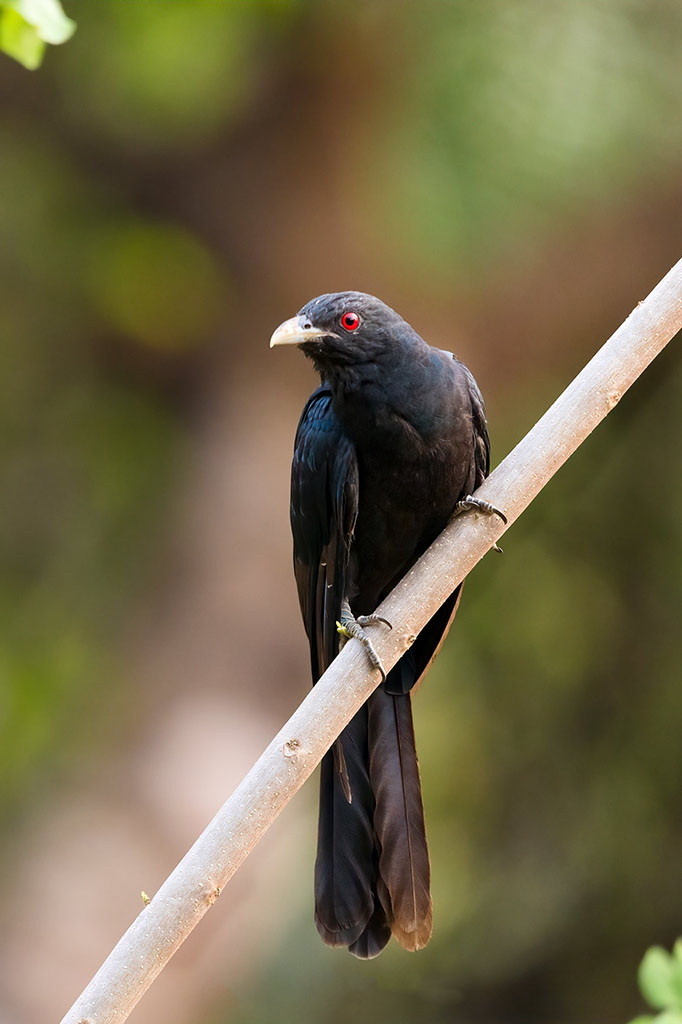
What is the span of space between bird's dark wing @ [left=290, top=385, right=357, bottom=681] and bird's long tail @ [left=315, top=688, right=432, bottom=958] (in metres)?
0.29

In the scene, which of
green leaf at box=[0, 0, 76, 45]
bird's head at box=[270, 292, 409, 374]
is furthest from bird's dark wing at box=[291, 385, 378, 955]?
green leaf at box=[0, 0, 76, 45]

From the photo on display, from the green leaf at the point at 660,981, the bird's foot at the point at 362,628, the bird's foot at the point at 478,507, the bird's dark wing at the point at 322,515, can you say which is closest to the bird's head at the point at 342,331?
the bird's dark wing at the point at 322,515

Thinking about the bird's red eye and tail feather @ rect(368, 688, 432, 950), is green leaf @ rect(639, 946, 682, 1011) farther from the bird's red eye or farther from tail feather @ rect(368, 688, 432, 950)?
the bird's red eye

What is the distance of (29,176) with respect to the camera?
18.0 ft

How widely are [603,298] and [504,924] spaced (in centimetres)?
309

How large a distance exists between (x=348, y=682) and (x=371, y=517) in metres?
0.82

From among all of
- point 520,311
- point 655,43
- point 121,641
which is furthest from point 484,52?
point 121,641

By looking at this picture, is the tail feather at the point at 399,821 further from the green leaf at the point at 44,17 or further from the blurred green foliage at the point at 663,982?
the green leaf at the point at 44,17

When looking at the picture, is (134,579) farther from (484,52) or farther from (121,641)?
(484,52)

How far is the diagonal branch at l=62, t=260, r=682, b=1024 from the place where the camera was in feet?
6.68

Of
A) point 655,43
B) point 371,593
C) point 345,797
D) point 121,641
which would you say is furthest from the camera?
point 121,641

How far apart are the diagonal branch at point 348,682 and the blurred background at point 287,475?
2.63 meters

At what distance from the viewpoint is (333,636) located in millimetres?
3111

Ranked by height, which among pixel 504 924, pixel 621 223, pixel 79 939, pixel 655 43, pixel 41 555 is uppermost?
pixel 655 43
